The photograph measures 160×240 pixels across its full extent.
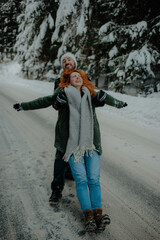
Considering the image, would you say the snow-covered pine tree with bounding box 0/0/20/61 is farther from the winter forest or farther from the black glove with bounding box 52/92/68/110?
the black glove with bounding box 52/92/68/110

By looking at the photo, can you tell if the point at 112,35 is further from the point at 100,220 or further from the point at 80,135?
the point at 100,220

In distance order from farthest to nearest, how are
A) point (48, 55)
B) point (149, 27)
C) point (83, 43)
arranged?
1. point (48, 55)
2. point (83, 43)
3. point (149, 27)

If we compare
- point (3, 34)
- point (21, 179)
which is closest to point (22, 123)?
point (21, 179)

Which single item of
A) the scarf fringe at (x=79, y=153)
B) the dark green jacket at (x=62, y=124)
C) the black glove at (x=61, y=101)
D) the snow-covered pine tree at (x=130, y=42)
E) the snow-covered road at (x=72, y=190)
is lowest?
the snow-covered road at (x=72, y=190)

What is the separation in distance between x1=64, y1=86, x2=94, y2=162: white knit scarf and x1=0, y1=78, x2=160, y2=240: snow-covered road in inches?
27.3

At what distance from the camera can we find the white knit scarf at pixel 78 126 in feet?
6.69

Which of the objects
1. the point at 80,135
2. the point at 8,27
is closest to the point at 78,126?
the point at 80,135

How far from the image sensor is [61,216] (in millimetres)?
2035

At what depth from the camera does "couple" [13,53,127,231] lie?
1944 millimetres

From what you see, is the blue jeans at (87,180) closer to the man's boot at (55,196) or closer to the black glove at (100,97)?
the man's boot at (55,196)

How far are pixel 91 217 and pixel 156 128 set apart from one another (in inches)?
142

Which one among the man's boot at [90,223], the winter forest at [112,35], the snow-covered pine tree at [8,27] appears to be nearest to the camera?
the man's boot at [90,223]

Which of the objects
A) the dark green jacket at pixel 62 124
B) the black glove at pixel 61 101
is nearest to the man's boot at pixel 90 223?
the dark green jacket at pixel 62 124

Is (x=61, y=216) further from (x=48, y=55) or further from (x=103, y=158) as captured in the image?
(x=48, y=55)
